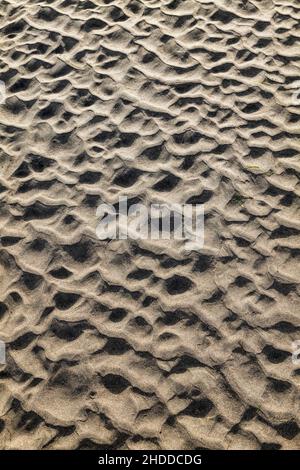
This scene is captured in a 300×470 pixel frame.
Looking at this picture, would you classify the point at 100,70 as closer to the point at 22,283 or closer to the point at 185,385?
the point at 22,283

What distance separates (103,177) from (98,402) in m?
1.93

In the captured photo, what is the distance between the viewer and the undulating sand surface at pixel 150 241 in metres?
2.76

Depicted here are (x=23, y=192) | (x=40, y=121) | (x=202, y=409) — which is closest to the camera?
(x=202, y=409)

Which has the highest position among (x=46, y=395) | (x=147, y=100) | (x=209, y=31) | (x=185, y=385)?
(x=209, y=31)

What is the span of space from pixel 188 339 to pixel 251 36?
11.7 feet

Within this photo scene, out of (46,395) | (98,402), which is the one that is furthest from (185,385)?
(46,395)

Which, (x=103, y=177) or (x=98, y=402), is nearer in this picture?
(x=98, y=402)

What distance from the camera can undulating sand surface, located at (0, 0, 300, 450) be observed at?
2764 mm

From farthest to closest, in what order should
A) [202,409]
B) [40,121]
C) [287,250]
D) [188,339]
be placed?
1. [40,121]
2. [287,250]
3. [188,339]
4. [202,409]

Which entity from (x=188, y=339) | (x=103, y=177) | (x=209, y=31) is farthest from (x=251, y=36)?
(x=188, y=339)

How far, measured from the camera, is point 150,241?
11.2 ft

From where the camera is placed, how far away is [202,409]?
8.98 feet

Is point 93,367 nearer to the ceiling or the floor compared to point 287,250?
nearer to the floor

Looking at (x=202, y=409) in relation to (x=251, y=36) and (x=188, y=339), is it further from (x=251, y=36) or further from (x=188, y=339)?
(x=251, y=36)
